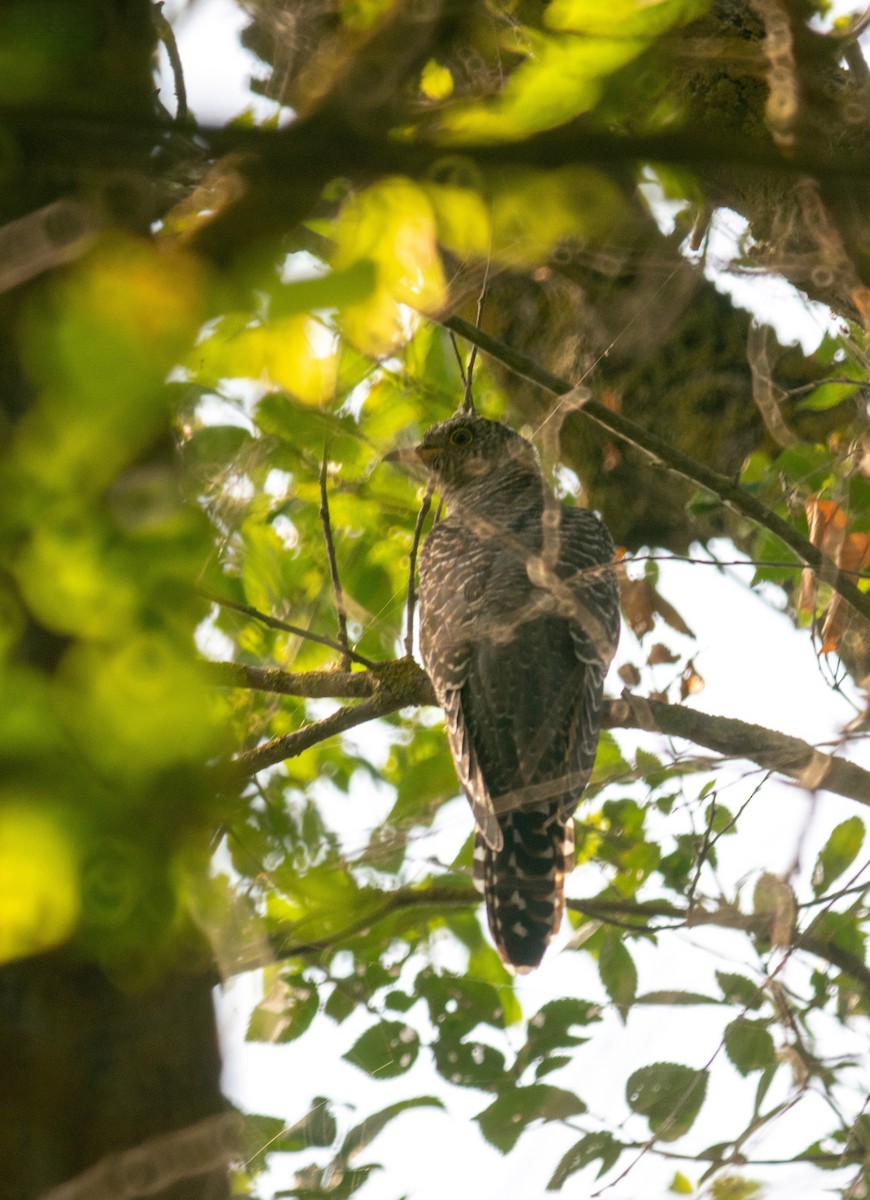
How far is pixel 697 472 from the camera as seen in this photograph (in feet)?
13.4

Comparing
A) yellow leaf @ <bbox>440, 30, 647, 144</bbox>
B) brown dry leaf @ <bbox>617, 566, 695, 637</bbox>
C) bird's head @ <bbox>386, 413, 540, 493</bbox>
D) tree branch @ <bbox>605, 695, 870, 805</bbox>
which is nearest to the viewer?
yellow leaf @ <bbox>440, 30, 647, 144</bbox>

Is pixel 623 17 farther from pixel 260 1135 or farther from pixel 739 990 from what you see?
pixel 260 1135

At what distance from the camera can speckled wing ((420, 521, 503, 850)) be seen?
4.75 metres

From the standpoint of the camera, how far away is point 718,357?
7.91m

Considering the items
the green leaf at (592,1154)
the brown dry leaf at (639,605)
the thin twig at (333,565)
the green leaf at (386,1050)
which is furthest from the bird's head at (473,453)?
the green leaf at (592,1154)

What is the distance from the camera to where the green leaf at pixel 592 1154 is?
132 inches

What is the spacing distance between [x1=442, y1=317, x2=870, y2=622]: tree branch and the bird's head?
1.93 meters

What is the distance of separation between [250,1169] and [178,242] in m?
3.29

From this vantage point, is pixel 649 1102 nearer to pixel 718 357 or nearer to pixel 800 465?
pixel 800 465

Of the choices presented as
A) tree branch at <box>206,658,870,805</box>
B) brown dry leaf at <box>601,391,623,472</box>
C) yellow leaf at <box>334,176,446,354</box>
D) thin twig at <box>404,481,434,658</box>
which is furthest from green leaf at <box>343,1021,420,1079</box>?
brown dry leaf at <box>601,391,623,472</box>

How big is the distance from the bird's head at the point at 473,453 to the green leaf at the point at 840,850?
2.77 metres

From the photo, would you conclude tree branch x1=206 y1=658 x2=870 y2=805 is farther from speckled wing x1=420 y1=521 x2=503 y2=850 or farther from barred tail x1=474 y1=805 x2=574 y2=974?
barred tail x1=474 y1=805 x2=574 y2=974

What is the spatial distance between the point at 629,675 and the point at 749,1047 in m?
1.68

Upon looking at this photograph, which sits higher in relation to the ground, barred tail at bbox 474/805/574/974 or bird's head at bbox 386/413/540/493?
bird's head at bbox 386/413/540/493
